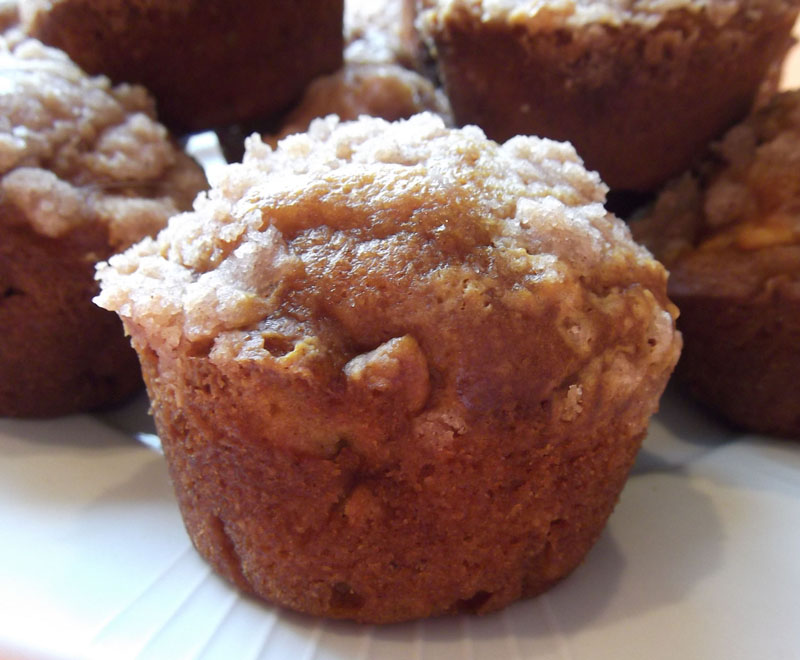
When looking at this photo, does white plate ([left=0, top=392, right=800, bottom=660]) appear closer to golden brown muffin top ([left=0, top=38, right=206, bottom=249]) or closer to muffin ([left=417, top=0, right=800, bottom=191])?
golden brown muffin top ([left=0, top=38, right=206, bottom=249])

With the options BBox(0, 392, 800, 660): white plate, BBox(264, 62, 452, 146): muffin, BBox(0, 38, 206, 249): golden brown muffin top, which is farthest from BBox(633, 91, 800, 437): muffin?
BBox(0, 38, 206, 249): golden brown muffin top

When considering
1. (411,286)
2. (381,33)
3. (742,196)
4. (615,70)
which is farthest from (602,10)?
(411,286)

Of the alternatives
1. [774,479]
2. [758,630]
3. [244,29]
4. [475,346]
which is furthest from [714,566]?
[244,29]

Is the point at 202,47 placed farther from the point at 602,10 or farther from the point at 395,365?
the point at 395,365

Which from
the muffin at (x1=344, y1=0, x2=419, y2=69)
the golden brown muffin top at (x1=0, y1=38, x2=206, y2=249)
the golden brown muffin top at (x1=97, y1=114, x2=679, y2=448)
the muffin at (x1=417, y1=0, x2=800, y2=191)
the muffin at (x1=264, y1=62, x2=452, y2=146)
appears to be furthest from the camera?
the muffin at (x1=344, y1=0, x2=419, y2=69)


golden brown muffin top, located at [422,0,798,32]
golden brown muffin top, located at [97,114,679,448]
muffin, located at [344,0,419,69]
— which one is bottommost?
golden brown muffin top, located at [97,114,679,448]

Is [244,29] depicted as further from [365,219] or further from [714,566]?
[714,566]

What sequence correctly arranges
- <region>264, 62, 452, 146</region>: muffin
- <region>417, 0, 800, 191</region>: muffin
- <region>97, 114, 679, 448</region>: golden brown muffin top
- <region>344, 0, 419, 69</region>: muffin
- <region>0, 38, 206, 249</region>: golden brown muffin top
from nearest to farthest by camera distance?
<region>97, 114, 679, 448</region>: golden brown muffin top → <region>0, 38, 206, 249</region>: golden brown muffin top → <region>417, 0, 800, 191</region>: muffin → <region>264, 62, 452, 146</region>: muffin → <region>344, 0, 419, 69</region>: muffin
